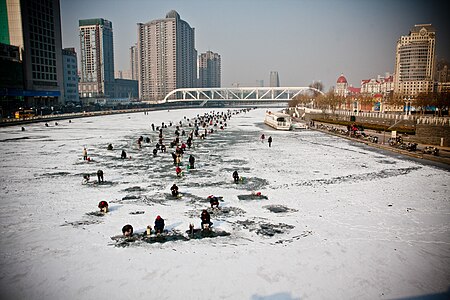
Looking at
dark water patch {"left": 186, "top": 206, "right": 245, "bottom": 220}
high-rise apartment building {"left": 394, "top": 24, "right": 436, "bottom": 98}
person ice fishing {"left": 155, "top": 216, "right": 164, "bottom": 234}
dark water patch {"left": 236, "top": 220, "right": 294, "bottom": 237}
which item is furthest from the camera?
high-rise apartment building {"left": 394, "top": 24, "right": 436, "bottom": 98}

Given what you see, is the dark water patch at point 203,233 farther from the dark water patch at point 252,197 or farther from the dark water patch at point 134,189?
the dark water patch at point 134,189

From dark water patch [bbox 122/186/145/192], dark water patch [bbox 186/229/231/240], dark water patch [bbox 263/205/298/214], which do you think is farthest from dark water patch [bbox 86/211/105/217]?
dark water patch [bbox 263/205/298/214]

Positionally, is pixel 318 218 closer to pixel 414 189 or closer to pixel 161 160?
pixel 414 189

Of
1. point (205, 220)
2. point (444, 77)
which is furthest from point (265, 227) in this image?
point (444, 77)

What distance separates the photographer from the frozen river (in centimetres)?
853

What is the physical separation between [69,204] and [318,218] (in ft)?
37.0

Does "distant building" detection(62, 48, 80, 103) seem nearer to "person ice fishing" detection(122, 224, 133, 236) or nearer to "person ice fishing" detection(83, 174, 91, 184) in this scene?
"person ice fishing" detection(83, 174, 91, 184)

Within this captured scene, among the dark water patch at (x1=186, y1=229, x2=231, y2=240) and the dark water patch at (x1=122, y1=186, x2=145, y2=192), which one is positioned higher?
the dark water patch at (x1=122, y1=186, x2=145, y2=192)

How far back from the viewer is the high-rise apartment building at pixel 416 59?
155500 mm

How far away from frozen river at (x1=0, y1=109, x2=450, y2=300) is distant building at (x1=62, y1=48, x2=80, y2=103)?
12376 centimetres

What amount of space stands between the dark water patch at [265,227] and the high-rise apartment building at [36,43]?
289 feet

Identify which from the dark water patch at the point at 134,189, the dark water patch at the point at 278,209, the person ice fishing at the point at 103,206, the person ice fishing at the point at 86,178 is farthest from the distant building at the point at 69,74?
the dark water patch at the point at 278,209

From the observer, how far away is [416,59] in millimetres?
156625

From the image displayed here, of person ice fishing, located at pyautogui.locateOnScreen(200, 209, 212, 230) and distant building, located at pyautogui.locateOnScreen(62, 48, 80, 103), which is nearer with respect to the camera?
person ice fishing, located at pyautogui.locateOnScreen(200, 209, 212, 230)
